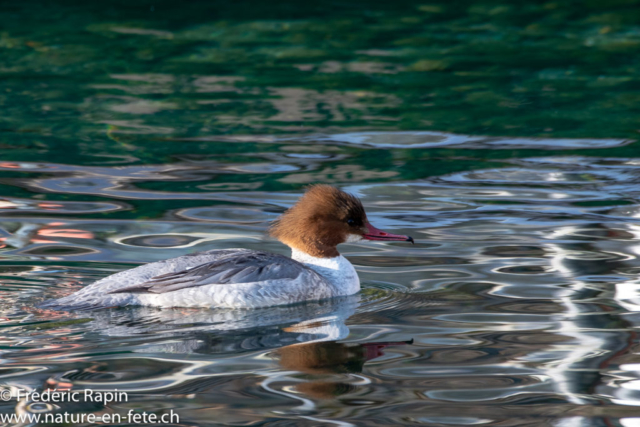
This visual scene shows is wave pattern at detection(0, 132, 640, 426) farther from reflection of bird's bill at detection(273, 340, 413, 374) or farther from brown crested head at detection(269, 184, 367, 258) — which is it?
brown crested head at detection(269, 184, 367, 258)

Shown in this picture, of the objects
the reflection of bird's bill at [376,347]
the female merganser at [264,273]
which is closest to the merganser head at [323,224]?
the female merganser at [264,273]

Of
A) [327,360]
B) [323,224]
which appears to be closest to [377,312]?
[323,224]

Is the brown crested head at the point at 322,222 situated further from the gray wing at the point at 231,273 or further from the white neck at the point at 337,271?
the gray wing at the point at 231,273

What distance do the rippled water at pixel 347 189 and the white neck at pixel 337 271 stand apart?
0.20 meters

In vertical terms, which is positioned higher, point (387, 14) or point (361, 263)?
point (387, 14)

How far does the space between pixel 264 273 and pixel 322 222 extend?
0.72m

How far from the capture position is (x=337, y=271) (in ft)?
22.0

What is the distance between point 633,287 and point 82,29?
1454 centimetres

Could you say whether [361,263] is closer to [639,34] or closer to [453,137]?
[453,137]

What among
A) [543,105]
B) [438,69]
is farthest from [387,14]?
[543,105]

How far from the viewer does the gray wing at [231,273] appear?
6.09 metres

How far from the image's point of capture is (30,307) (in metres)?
5.96

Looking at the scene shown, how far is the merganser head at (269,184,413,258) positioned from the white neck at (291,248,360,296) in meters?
0.05

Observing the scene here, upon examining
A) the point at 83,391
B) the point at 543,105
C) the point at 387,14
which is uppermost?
the point at 387,14
